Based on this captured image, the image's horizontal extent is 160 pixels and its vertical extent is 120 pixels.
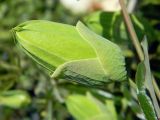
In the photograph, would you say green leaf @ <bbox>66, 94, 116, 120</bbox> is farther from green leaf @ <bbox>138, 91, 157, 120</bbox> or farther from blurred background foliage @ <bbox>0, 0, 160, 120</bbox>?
green leaf @ <bbox>138, 91, 157, 120</bbox>

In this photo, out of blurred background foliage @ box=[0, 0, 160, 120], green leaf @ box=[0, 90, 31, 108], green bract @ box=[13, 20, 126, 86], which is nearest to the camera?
green bract @ box=[13, 20, 126, 86]

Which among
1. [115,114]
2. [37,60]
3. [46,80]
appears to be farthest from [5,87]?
[37,60]

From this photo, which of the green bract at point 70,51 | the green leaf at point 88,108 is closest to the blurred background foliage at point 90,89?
the green leaf at point 88,108

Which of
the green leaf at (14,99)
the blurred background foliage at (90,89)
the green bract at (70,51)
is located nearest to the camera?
the green bract at (70,51)

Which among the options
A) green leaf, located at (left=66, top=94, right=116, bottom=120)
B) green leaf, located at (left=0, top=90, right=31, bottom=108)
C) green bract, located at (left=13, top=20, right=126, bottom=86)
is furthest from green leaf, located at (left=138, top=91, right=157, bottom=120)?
green leaf, located at (left=0, top=90, right=31, bottom=108)

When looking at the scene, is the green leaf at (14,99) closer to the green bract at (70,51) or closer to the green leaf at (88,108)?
the green leaf at (88,108)

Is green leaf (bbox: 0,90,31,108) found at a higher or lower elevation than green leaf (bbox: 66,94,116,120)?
lower

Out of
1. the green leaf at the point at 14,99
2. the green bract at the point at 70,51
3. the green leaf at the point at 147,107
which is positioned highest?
the green bract at the point at 70,51
